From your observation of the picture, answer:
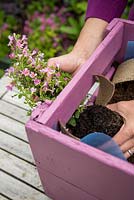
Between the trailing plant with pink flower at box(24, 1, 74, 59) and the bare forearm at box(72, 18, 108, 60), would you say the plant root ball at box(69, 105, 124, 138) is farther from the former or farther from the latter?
the trailing plant with pink flower at box(24, 1, 74, 59)

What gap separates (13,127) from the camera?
51.2 inches

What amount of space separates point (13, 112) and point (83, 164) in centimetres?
63

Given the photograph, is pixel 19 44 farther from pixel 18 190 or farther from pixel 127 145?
pixel 18 190

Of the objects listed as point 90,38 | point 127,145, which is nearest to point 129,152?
point 127,145

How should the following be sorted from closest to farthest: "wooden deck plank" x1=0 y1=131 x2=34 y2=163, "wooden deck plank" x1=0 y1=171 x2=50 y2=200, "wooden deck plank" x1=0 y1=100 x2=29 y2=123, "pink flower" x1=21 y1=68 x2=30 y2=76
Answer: "pink flower" x1=21 y1=68 x2=30 y2=76 → "wooden deck plank" x1=0 y1=171 x2=50 y2=200 → "wooden deck plank" x1=0 y1=131 x2=34 y2=163 → "wooden deck plank" x1=0 y1=100 x2=29 y2=123

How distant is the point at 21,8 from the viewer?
2.69 metres

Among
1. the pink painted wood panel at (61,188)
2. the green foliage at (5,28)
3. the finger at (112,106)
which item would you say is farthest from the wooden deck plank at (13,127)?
the green foliage at (5,28)

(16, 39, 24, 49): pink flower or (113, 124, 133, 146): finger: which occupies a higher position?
(16, 39, 24, 49): pink flower

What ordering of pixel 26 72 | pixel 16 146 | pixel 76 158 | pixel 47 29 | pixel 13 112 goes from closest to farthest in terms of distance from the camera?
pixel 76 158, pixel 26 72, pixel 16 146, pixel 13 112, pixel 47 29

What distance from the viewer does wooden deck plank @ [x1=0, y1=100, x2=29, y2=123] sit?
4.38 ft

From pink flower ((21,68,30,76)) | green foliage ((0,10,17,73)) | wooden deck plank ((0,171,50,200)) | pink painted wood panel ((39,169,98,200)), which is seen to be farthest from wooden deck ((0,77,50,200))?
green foliage ((0,10,17,73))

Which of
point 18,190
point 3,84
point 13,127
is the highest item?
point 3,84

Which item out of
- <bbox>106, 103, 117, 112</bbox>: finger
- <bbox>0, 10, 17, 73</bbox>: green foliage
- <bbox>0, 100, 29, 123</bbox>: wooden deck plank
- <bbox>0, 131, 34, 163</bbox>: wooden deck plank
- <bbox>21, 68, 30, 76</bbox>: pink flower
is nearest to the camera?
<bbox>21, 68, 30, 76</bbox>: pink flower

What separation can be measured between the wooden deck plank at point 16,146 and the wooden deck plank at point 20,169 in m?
0.02
